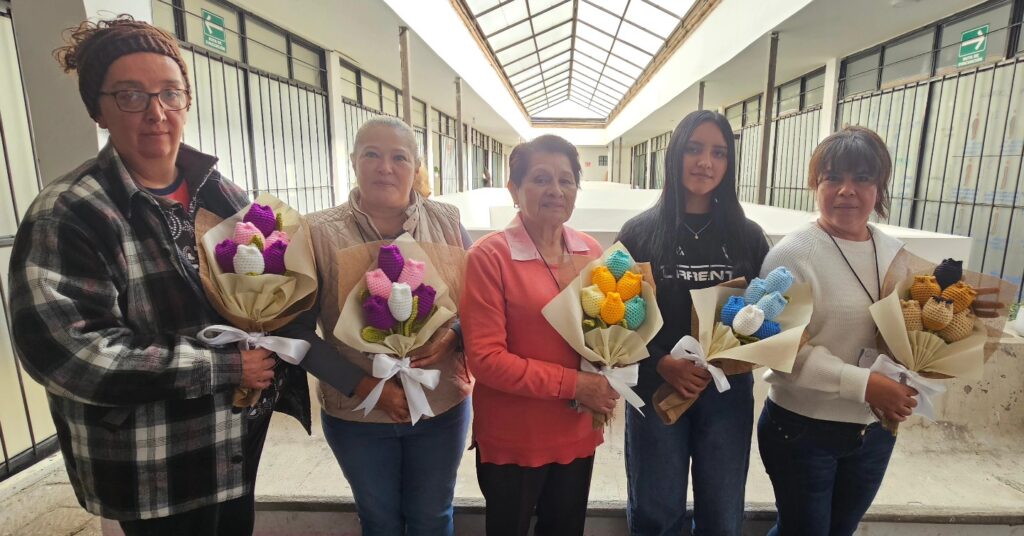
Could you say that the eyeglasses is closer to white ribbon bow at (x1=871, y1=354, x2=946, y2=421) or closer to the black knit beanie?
the black knit beanie

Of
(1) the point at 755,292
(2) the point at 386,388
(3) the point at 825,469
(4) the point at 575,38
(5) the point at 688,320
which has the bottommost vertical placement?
(3) the point at 825,469

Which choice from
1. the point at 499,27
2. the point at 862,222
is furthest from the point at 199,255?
the point at 499,27

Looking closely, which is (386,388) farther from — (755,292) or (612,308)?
(755,292)

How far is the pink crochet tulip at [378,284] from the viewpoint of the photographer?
1.04m

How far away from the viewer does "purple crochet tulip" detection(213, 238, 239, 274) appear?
100 centimetres

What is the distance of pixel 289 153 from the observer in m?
5.03

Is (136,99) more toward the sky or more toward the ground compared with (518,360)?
more toward the sky

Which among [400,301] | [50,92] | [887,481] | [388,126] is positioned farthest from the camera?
[887,481]

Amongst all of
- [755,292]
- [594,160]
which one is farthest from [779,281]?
[594,160]

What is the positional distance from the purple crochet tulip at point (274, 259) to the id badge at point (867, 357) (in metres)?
1.43

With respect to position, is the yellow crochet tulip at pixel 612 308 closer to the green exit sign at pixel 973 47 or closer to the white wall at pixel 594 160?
the green exit sign at pixel 973 47

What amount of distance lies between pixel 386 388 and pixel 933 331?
129 centimetres

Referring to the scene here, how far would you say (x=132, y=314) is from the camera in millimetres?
961

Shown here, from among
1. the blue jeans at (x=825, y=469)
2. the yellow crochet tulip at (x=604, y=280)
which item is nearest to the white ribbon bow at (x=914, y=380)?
the blue jeans at (x=825, y=469)
